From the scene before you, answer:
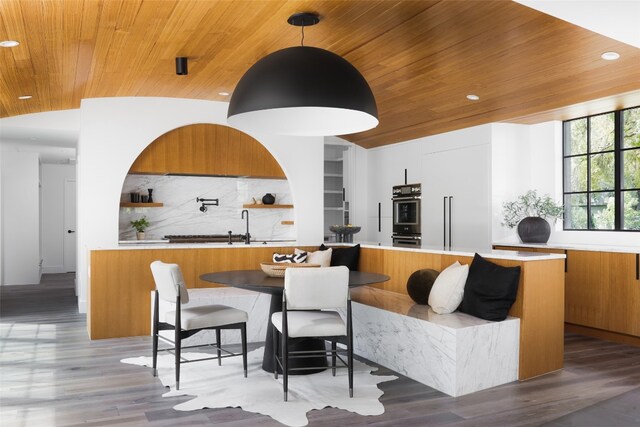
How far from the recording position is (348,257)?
19.8 ft

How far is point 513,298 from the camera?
405 cm

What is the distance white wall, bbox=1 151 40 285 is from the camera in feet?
32.2

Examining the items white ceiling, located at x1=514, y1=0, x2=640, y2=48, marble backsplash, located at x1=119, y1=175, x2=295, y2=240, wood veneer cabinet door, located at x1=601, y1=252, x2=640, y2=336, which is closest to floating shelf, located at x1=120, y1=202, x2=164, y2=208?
marble backsplash, located at x1=119, y1=175, x2=295, y2=240

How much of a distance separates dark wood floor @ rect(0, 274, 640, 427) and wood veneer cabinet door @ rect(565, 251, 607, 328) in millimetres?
331

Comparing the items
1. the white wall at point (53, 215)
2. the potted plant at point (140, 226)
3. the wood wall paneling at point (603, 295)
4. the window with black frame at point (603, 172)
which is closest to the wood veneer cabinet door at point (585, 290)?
the wood wall paneling at point (603, 295)

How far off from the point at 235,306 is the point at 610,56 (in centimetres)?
391

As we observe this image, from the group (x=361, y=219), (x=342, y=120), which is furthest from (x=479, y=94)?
(x=361, y=219)

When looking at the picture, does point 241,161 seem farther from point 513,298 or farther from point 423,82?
point 513,298

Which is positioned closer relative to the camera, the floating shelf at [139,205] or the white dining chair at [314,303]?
the white dining chair at [314,303]

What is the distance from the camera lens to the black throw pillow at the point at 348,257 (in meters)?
6.03

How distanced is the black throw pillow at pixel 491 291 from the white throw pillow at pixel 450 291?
6 cm

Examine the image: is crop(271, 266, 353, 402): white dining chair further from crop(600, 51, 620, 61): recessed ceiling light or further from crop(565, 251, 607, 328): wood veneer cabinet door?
crop(565, 251, 607, 328): wood veneer cabinet door

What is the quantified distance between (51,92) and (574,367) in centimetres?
587

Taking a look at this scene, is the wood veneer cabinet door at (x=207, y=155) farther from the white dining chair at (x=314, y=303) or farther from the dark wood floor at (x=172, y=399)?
→ the white dining chair at (x=314, y=303)
